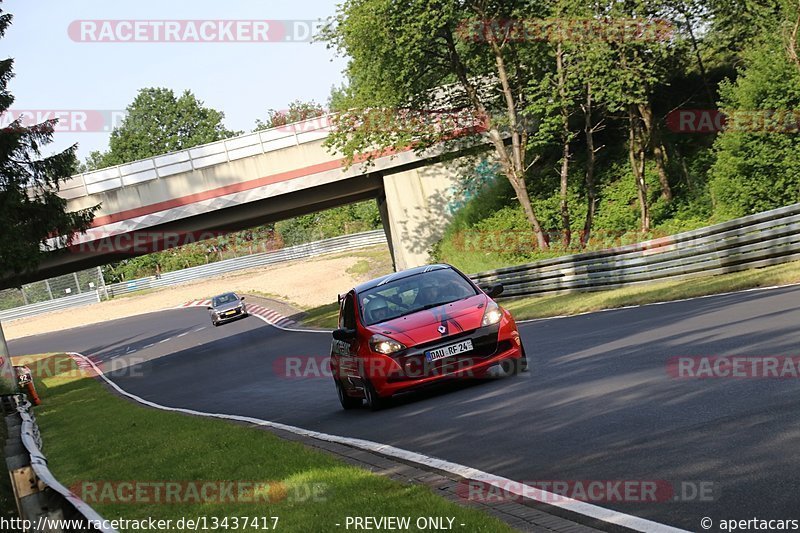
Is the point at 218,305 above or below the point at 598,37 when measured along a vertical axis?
below

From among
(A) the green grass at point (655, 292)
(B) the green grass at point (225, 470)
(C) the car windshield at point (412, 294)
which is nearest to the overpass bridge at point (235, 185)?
(A) the green grass at point (655, 292)

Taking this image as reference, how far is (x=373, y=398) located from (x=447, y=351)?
1230 millimetres

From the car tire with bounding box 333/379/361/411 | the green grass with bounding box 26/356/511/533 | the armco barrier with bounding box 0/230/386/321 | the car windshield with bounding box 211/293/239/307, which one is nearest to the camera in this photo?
the green grass with bounding box 26/356/511/533

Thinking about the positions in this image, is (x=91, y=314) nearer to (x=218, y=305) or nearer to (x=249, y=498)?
(x=218, y=305)

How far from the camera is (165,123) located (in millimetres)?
140875

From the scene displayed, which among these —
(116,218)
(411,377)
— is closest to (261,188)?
(116,218)

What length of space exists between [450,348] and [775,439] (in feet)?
19.9

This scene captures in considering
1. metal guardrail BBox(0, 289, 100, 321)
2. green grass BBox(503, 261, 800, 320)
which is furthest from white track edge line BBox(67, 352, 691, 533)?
metal guardrail BBox(0, 289, 100, 321)

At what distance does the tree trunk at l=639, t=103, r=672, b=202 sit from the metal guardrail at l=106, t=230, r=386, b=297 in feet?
144

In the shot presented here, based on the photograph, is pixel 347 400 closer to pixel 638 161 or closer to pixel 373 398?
pixel 373 398

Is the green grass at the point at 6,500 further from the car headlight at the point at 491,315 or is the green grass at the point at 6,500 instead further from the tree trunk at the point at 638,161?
the tree trunk at the point at 638,161

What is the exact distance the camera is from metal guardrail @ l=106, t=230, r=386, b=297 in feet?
276

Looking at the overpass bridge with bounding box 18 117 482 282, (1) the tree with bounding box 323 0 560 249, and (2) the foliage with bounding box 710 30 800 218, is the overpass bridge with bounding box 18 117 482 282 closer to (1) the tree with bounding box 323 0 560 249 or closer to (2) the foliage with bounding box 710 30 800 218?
(1) the tree with bounding box 323 0 560 249

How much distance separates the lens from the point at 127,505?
9.53 metres
